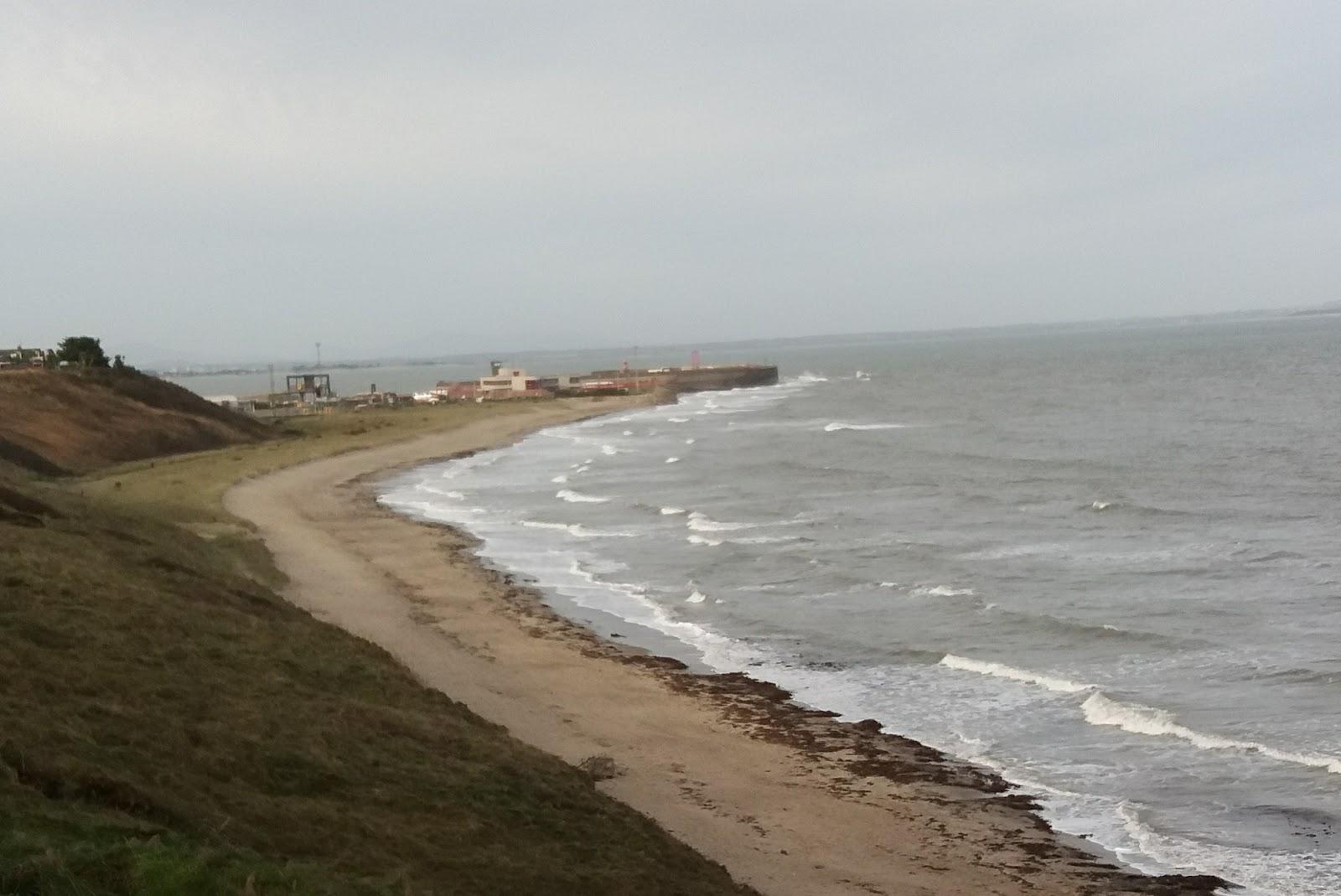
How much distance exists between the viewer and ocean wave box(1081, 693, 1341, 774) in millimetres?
15742

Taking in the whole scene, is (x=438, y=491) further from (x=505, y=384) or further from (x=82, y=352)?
(x=505, y=384)

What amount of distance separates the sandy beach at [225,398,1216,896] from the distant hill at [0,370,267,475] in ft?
81.3

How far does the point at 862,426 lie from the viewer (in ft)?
254

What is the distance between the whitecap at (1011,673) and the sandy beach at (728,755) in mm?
3021

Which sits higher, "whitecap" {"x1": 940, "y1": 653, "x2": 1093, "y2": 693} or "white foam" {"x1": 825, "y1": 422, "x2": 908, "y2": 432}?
"white foam" {"x1": 825, "y1": 422, "x2": 908, "y2": 432}

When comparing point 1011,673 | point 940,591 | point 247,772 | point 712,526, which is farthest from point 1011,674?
point 712,526

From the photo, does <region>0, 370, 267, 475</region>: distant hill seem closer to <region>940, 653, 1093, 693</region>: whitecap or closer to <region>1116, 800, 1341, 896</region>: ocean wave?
<region>940, 653, 1093, 693</region>: whitecap

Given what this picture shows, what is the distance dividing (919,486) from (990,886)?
33.2 meters

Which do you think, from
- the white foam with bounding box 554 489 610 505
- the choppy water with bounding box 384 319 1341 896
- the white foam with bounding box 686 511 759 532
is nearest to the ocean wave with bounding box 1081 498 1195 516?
the choppy water with bounding box 384 319 1341 896

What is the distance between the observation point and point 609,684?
2012 cm

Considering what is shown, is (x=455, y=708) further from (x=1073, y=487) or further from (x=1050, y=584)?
(x=1073, y=487)

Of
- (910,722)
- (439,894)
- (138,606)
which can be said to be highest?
(138,606)

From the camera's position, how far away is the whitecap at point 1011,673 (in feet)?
64.0

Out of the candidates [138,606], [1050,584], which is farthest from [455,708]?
[1050,584]
